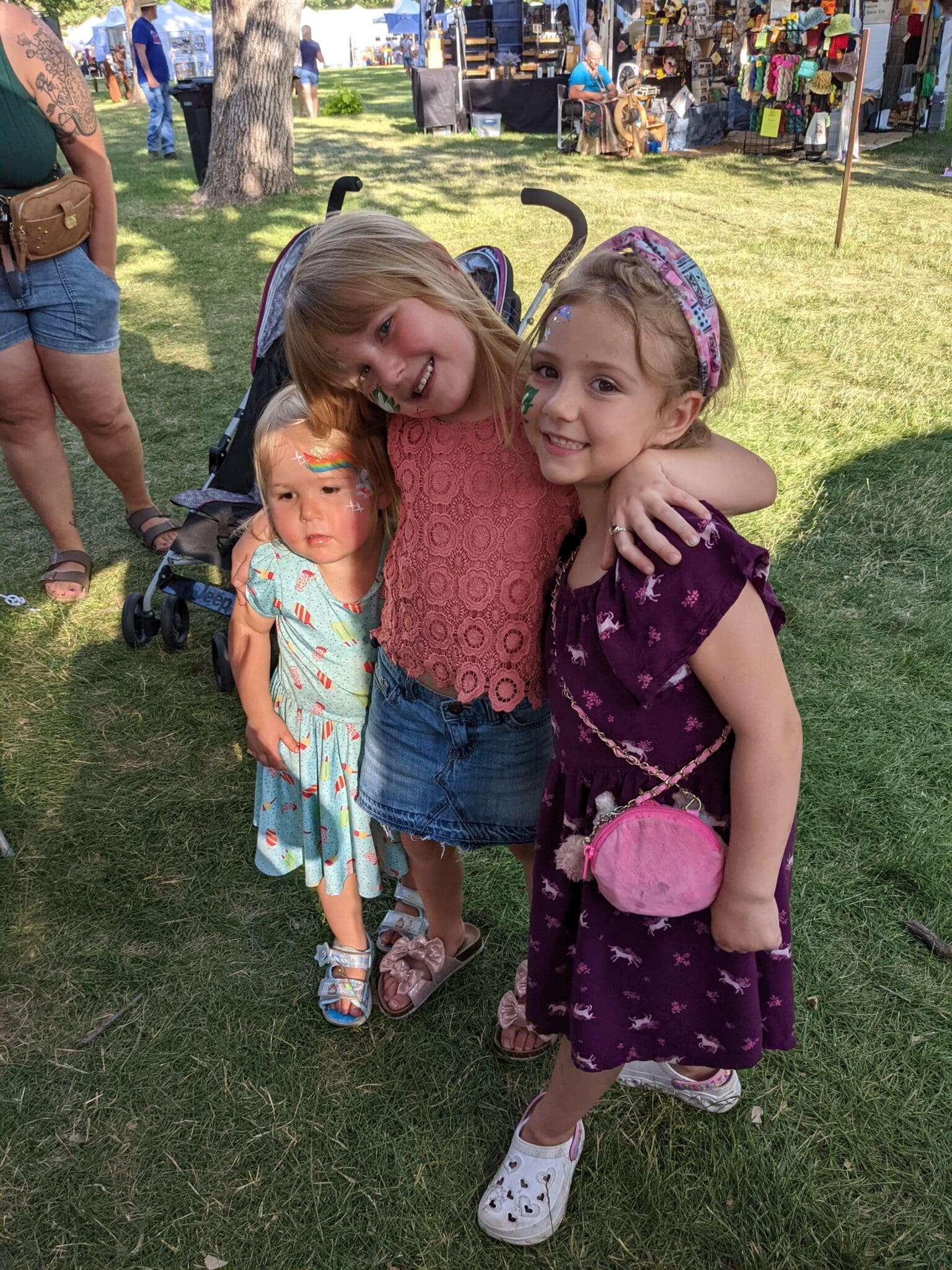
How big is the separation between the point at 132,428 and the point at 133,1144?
2.78 m

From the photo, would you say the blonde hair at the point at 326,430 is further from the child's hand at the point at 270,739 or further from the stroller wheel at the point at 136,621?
the stroller wheel at the point at 136,621

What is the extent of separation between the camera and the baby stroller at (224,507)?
8.88ft

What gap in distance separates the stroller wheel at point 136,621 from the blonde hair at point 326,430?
6.23ft

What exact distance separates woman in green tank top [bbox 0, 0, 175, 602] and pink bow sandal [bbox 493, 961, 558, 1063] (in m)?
2.67

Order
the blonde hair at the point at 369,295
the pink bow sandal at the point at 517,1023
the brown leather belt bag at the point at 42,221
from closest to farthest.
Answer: the blonde hair at the point at 369,295, the pink bow sandal at the point at 517,1023, the brown leather belt bag at the point at 42,221

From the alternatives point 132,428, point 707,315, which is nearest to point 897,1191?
point 707,315

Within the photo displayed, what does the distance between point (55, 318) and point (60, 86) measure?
74 centimetres

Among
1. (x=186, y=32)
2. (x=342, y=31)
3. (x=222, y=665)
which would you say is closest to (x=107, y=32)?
(x=186, y=32)

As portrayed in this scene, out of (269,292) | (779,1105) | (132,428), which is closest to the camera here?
(779,1105)

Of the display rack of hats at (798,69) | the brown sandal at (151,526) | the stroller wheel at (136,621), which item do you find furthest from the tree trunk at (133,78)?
the stroller wheel at (136,621)

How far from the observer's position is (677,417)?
50.0 inches

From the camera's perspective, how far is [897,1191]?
179cm

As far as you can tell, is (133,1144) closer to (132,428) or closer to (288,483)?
(288,483)

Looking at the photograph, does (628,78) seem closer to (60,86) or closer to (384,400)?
(60,86)
